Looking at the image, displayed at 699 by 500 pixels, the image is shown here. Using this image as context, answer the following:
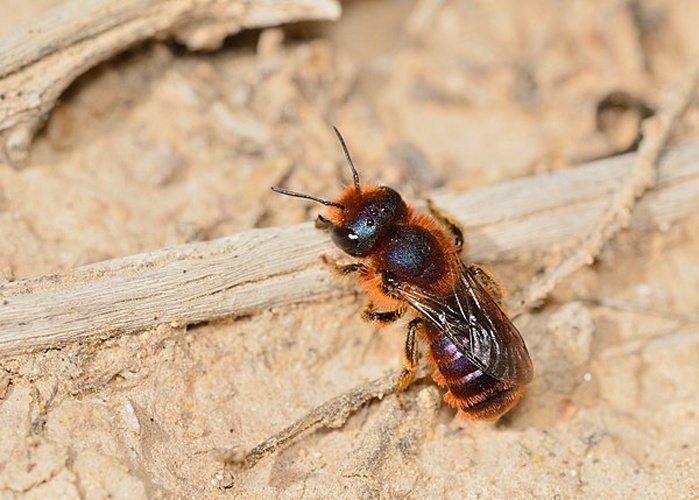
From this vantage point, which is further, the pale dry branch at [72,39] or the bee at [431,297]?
the pale dry branch at [72,39]

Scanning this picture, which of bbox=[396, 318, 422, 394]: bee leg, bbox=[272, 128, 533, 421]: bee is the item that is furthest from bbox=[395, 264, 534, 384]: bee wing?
bbox=[396, 318, 422, 394]: bee leg

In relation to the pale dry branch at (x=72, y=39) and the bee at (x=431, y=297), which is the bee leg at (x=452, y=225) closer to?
the bee at (x=431, y=297)

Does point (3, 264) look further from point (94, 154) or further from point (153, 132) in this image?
point (153, 132)

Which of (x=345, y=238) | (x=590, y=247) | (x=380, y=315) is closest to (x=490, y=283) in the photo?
(x=380, y=315)

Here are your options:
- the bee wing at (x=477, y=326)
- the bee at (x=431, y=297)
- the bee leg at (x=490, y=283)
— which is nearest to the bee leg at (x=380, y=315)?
the bee at (x=431, y=297)

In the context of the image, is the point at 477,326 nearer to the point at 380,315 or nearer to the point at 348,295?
the point at 380,315

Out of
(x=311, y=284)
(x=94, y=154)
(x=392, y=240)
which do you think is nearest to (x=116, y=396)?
(x=311, y=284)

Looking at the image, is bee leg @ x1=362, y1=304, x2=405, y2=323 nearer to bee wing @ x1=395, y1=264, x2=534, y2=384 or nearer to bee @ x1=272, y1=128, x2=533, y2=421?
bee @ x1=272, y1=128, x2=533, y2=421
